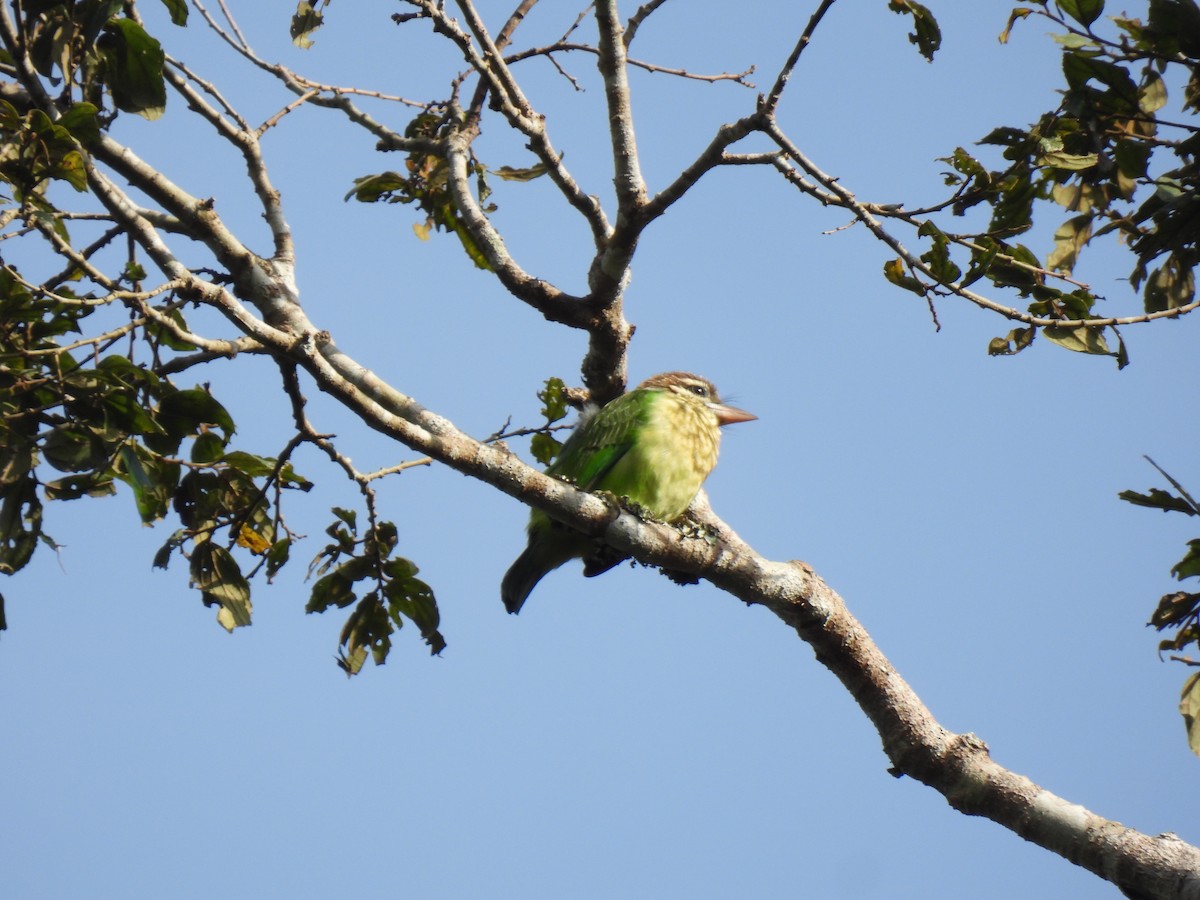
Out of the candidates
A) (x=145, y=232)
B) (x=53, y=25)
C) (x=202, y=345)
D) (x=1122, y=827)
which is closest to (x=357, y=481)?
(x=202, y=345)

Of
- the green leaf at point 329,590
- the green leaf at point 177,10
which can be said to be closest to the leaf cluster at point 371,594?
the green leaf at point 329,590

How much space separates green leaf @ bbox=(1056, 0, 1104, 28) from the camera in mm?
2955

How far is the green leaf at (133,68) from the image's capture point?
123 inches

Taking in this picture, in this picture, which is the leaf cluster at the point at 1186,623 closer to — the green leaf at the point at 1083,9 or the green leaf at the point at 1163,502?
the green leaf at the point at 1163,502

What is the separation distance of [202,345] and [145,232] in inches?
18.2

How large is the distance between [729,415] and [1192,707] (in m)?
2.42

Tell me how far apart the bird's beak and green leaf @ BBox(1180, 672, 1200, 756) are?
2.35 meters

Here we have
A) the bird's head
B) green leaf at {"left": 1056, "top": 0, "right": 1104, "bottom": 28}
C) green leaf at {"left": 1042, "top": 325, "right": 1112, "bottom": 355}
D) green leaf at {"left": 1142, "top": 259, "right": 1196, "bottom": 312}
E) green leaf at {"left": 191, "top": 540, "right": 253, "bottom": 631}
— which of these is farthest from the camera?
the bird's head

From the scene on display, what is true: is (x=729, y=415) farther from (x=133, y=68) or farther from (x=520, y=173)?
(x=133, y=68)

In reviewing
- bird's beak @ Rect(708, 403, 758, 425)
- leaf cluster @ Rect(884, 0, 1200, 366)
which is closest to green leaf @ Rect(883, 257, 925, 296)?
leaf cluster @ Rect(884, 0, 1200, 366)

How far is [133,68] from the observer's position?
316cm

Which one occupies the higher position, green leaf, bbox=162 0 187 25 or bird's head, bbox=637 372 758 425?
bird's head, bbox=637 372 758 425

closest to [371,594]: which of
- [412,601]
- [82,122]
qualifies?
[412,601]

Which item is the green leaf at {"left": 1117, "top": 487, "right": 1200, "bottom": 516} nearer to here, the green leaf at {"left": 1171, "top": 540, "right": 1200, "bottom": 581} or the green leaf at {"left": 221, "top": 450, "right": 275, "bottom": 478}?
the green leaf at {"left": 1171, "top": 540, "right": 1200, "bottom": 581}
